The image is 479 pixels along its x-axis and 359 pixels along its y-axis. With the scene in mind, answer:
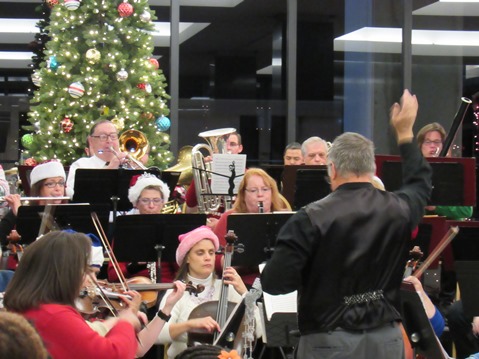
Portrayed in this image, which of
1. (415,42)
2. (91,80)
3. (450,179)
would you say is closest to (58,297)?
(450,179)

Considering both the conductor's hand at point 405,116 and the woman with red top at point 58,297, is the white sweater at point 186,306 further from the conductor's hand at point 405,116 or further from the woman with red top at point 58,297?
the woman with red top at point 58,297

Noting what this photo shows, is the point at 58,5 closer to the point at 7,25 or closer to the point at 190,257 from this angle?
the point at 7,25

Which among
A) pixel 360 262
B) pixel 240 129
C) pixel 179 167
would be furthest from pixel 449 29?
pixel 360 262

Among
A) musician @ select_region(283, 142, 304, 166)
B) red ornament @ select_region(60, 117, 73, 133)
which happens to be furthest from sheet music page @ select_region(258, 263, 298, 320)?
red ornament @ select_region(60, 117, 73, 133)

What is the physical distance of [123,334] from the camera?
10.5 ft

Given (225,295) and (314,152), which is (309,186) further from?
(225,295)

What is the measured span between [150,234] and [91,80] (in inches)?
148

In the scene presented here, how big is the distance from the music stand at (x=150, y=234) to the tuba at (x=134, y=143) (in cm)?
270

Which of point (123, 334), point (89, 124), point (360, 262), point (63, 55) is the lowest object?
point (123, 334)

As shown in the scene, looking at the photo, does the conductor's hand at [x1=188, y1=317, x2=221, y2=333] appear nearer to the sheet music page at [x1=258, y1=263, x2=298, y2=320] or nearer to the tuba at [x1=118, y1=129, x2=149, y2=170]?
the sheet music page at [x1=258, y1=263, x2=298, y2=320]

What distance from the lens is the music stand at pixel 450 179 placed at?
621 cm

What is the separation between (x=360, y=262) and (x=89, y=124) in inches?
242

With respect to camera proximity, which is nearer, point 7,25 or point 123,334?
point 123,334

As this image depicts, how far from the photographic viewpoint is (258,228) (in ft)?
18.5
